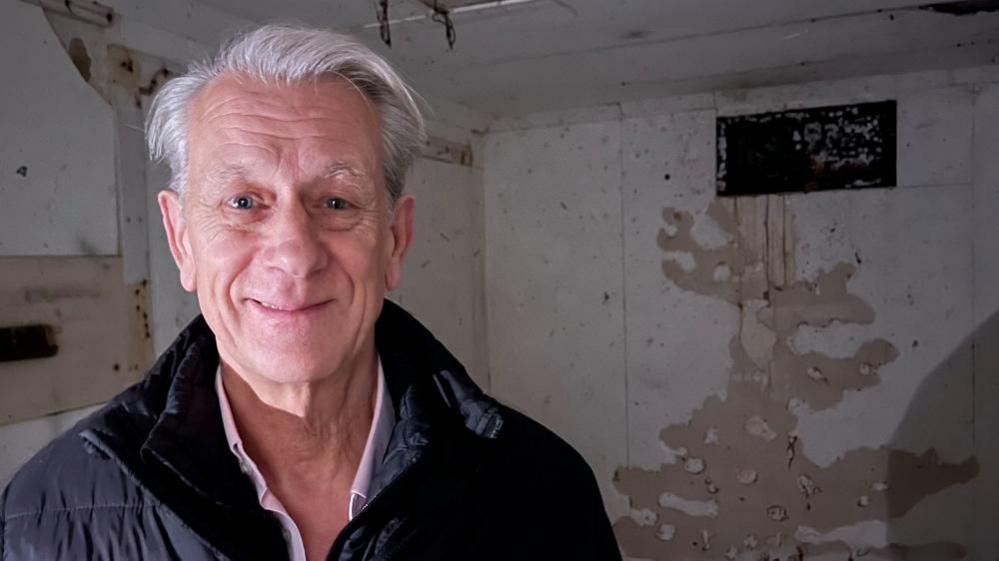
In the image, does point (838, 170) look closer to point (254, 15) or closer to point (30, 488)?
point (254, 15)

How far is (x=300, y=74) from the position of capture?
965 millimetres

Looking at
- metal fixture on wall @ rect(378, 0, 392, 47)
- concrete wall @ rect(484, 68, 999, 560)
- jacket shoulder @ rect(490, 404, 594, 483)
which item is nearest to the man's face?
jacket shoulder @ rect(490, 404, 594, 483)

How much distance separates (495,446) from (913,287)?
210 cm

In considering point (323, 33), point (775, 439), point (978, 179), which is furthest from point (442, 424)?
point (978, 179)

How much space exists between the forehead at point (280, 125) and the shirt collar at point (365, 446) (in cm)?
33

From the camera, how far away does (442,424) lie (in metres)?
0.99

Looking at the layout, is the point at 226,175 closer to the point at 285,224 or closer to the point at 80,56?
the point at 285,224

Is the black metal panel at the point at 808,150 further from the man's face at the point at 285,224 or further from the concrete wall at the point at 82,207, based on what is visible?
the man's face at the point at 285,224

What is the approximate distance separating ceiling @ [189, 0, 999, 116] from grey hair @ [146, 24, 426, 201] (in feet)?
2.60

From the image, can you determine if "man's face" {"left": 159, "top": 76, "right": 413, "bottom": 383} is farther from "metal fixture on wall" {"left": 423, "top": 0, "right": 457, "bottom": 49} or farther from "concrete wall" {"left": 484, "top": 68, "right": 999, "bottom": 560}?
"concrete wall" {"left": 484, "top": 68, "right": 999, "bottom": 560}

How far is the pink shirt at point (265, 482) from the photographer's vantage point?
909 mm

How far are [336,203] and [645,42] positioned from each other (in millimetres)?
1463

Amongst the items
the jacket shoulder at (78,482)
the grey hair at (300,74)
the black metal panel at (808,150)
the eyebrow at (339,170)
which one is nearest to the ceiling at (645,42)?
the black metal panel at (808,150)

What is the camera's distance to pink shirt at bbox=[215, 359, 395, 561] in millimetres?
909
